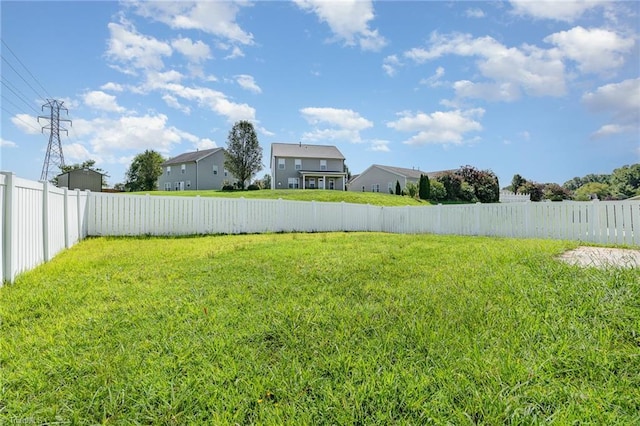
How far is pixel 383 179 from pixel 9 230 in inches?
1483

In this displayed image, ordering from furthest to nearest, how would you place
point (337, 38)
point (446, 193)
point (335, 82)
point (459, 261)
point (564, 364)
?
point (446, 193) < point (335, 82) < point (337, 38) < point (459, 261) < point (564, 364)

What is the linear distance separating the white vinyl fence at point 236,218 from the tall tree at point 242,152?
23.5m

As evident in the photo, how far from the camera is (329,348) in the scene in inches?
91.8

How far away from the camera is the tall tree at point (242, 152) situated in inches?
1377

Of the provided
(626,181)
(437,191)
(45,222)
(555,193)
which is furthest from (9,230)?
(626,181)

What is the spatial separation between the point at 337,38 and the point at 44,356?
9670 mm

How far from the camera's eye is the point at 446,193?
3166cm

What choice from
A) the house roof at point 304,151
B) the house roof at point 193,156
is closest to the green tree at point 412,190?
the house roof at point 304,151

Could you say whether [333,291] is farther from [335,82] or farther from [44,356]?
[335,82]

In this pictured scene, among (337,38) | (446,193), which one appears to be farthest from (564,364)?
(446,193)

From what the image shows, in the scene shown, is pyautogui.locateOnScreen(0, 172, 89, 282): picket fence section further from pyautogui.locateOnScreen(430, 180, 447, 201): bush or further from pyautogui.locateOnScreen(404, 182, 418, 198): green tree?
pyautogui.locateOnScreen(430, 180, 447, 201): bush

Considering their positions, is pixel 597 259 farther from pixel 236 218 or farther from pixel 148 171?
pixel 148 171

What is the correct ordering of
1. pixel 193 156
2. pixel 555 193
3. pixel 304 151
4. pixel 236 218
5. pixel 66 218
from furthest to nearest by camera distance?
pixel 555 193
pixel 193 156
pixel 304 151
pixel 236 218
pixel 66 218

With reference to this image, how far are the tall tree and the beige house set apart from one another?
569 inches
